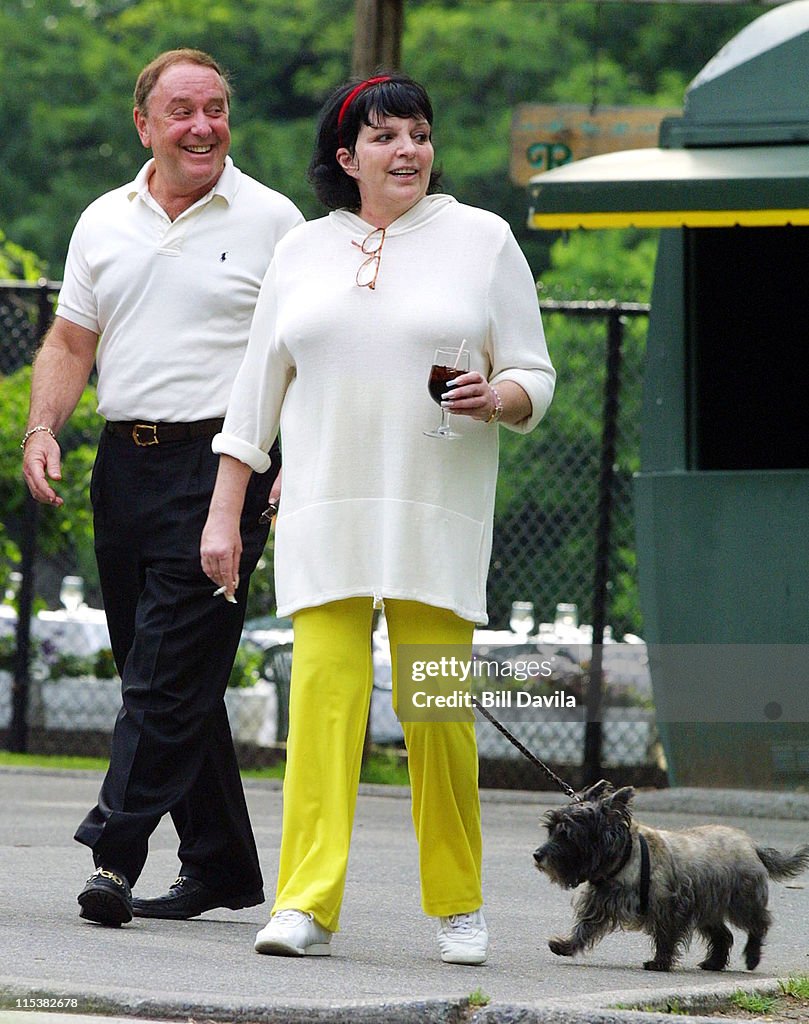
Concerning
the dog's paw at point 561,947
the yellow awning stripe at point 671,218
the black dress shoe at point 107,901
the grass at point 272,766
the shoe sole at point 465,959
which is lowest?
the shoe sole at point 465,959

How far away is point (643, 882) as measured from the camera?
4.57 meters

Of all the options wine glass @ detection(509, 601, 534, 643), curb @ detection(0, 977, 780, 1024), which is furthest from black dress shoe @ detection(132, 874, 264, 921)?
wine glass @ detection(509, 601, 534, 643)

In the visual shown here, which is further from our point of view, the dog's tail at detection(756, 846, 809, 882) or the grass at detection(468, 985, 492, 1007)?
the dog's tail at detection(756, 846, 809, 882)

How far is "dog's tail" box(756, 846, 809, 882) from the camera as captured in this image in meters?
4.85

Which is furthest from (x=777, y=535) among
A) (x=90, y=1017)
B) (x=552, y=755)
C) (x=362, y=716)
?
(x=90, y=1017)

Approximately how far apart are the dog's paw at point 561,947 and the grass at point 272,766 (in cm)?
439

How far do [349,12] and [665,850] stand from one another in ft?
92.6

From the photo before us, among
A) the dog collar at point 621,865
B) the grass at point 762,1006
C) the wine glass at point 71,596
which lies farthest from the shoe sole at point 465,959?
the wine glass at point 71,596

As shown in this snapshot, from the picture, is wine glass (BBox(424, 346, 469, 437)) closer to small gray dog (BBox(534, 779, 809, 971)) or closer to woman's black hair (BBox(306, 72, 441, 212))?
woman's black hair (BBox(306, 72, 441, 212))

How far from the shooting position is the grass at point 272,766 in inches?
356

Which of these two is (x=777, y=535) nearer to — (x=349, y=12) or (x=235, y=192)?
(x=235, y=192)

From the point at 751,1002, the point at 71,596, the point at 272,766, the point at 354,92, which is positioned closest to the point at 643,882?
the point at 751,1002

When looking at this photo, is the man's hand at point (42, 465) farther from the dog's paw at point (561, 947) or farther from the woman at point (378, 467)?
the dog's paw at point (561, 947)

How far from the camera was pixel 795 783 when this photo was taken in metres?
7.89
